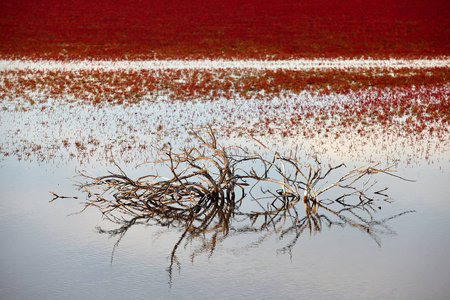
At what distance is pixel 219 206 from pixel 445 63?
2819 cm

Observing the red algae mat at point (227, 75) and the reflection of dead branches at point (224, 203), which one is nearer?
the reflection of dead branches at point (224, 203)

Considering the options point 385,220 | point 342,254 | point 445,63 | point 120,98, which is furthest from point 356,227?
point 445,63

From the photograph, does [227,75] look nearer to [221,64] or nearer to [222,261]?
[221,64]

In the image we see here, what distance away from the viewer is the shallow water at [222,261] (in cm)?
726

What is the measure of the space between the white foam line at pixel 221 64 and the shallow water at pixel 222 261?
2322cm

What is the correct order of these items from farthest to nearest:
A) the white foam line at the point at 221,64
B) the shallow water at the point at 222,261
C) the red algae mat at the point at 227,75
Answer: the white foam line at the point at 221,64, the red algae mat at the point at 227,75, the shallow water at the point at 222,261

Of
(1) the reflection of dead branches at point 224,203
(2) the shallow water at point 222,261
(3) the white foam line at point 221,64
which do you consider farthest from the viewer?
(3) the white foam line at point 221,64

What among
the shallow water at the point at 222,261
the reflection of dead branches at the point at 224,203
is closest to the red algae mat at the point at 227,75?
the reflection of dead branches at the point at 224,203

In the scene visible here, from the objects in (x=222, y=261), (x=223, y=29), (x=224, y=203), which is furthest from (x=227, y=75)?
(x=223, y=29)

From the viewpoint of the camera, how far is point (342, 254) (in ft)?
27.5

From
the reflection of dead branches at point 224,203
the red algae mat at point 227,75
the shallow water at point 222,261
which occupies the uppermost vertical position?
the red algae mat at point 227,75

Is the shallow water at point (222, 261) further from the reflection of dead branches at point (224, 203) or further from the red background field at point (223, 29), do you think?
the red background field at point (223, 29)

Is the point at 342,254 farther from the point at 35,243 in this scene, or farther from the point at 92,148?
the point at 92,148

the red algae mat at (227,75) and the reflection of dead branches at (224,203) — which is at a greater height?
the red algae mat at (227,75)
